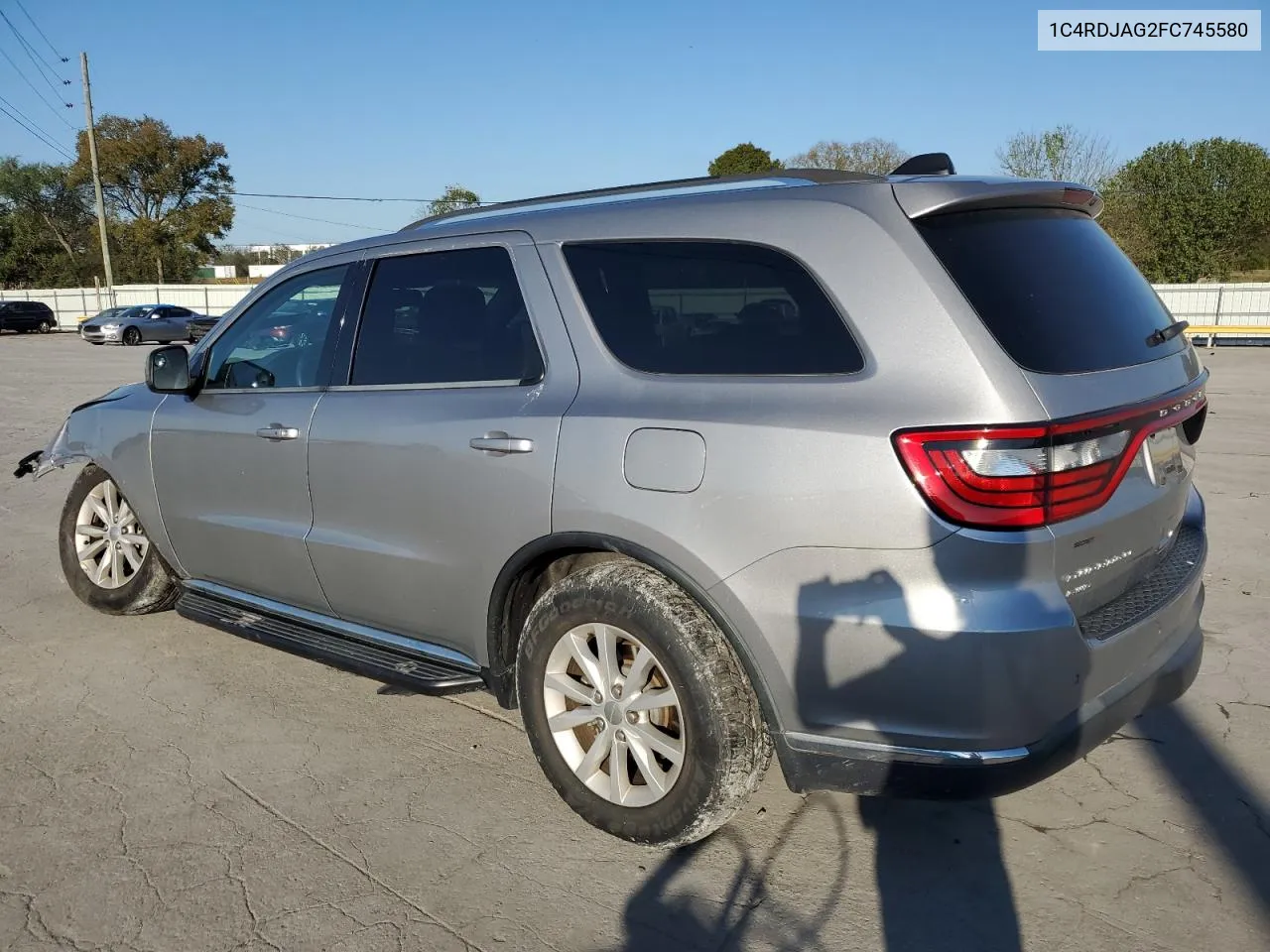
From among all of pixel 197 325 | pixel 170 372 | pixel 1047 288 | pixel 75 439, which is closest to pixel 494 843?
pixel 1047 288

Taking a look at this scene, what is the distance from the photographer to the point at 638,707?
116 inches

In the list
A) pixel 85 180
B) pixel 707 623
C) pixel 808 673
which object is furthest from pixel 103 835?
pixel 85 180

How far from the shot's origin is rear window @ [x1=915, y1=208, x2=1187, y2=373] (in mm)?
2553

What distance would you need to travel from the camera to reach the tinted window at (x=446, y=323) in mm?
3355

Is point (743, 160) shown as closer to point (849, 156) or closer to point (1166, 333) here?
point (849, 156)

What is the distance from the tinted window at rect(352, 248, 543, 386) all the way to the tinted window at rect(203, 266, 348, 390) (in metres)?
0.28

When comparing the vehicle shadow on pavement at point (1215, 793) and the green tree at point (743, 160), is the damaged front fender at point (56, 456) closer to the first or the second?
the vehicle shadow on pavement at point (1215, 793)

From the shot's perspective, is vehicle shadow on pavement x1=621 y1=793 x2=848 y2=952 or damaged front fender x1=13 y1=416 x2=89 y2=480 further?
damaged front fender x1=13 y1=416 x2=89 y2=480

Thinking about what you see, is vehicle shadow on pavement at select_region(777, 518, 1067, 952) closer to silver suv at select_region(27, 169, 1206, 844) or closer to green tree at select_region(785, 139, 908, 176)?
silver suv at select_region(27, 169, 1206, 844)

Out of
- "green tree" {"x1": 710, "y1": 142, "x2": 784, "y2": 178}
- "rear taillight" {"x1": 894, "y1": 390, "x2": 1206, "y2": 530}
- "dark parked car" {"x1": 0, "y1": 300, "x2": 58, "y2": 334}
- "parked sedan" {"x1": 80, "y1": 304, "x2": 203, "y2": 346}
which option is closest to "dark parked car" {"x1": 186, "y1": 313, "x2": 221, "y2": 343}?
"parked sedan" {"x1": 80, "y1": 304, "x2": 203, "y2": 346}

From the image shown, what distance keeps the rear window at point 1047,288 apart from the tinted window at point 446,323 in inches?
52.0

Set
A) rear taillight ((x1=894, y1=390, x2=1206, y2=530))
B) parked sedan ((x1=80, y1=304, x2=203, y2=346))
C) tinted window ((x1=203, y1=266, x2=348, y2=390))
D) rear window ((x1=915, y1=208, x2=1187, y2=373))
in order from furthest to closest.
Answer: parked sedan ((x1=80, y1=304, x2=203, y2=346))
tinted window ((x1=203, y1=266, x2=348, y2=390))
rear window ((x1=915, y1=208, x2=1187, y2=373))
rear taillight ((x1=894, y1=390, x2=1206, y2=530))

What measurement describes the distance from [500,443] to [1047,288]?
5.34 feet

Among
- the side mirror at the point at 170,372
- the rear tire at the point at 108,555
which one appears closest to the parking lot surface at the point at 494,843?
the rear tire at the point at 108,555
